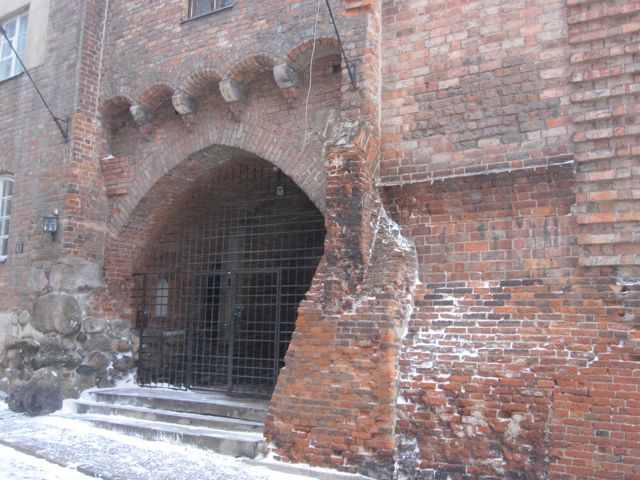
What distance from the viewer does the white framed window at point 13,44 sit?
10383 millimetres

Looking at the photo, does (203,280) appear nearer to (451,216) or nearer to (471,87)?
(451,216)

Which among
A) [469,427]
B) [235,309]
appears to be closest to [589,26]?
[469,427]

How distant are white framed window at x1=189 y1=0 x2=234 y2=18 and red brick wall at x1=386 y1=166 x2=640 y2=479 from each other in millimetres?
A: 4155

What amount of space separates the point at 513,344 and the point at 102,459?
165 inches

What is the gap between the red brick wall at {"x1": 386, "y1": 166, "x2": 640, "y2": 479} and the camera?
4.84 m

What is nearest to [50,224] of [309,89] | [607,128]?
[309,89]

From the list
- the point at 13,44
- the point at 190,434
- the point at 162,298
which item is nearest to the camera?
the point at 190,434

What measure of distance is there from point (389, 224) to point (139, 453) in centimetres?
358

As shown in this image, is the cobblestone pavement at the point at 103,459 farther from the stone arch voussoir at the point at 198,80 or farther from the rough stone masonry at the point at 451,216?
the stone arch voussoir at the point at 198,80

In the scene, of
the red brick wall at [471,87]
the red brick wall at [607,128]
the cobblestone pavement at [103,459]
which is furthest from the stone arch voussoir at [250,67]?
the cobblestone pavement at [103,459]

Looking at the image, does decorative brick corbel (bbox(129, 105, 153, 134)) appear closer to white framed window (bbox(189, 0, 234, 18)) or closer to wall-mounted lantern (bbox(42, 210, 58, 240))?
white framed window (bbox(189, 0, 234, 18))

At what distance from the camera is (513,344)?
5.36 m

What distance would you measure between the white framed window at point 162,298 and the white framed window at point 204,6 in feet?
13.7

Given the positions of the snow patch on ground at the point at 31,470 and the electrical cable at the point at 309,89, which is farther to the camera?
the electrical cable at the point at 309,89
